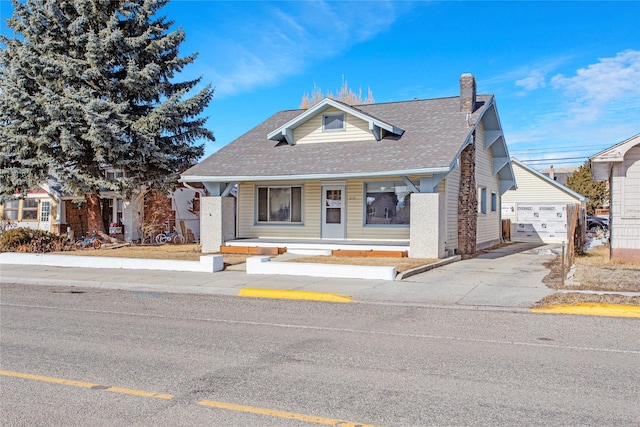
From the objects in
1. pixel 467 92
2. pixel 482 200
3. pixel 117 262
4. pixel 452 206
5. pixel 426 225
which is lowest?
pixel 117 262

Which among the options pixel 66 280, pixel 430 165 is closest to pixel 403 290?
pixel 430 165

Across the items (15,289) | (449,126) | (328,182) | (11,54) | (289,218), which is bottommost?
(15,289)

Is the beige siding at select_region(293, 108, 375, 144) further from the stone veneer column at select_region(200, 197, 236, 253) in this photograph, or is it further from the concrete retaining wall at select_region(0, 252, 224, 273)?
the concrete retaining wall at select_region(0, 252, 224, 273)

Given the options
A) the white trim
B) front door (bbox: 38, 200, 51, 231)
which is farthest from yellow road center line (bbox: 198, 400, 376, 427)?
front door (bbox: 38, 200, 51, 231)

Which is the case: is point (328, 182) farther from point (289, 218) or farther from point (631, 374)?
point (631, 374)

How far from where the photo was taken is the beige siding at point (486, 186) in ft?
75.2

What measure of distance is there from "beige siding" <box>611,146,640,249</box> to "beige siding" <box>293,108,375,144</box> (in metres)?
8.37

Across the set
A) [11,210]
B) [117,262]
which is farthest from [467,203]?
[11,210]

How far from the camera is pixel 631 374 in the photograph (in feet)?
19.6

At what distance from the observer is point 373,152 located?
64.0ft

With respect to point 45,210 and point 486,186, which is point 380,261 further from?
point 45,210

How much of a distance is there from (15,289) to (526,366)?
1255 cm

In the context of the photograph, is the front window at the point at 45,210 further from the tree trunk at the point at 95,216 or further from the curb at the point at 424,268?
the curb at the point at 424,268

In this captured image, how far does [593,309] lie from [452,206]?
10571mm
